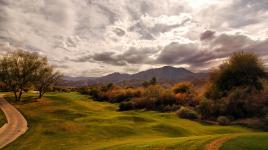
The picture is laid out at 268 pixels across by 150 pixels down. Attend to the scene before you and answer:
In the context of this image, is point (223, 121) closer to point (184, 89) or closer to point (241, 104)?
point (241, 104)

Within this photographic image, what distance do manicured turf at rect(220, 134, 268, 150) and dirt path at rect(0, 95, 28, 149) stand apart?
2469 cm

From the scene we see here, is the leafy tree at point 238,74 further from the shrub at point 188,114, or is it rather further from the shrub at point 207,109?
the shrub at point 188,114

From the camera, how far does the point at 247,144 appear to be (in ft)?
68.9

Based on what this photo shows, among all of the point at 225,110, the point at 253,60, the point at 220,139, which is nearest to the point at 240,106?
the point at 225,110

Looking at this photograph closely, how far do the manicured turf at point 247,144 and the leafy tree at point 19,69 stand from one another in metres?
65.3

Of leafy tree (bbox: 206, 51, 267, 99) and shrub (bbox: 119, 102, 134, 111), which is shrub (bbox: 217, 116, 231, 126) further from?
shrub (bbox: 119, 102, 134, 111)

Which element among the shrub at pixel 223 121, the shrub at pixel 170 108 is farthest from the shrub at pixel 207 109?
the shrub at pixel 170 108

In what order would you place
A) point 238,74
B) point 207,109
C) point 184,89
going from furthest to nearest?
1. point 184,89
2. point 238,74
3. point 207,109

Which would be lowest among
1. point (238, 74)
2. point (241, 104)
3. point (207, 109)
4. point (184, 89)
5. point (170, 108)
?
point (170, 108)

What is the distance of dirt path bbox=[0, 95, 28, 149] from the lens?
35125 millimetres

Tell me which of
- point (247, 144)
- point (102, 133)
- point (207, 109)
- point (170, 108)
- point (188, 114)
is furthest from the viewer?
point (170, 108)

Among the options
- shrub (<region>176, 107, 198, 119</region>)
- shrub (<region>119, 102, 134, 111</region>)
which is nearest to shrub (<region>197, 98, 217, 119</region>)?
shrub (<region>176, 107, 198, 119</region>)

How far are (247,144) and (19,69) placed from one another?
2635 inches

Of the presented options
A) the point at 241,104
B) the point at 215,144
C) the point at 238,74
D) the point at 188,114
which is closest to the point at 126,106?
the point at 188,114
